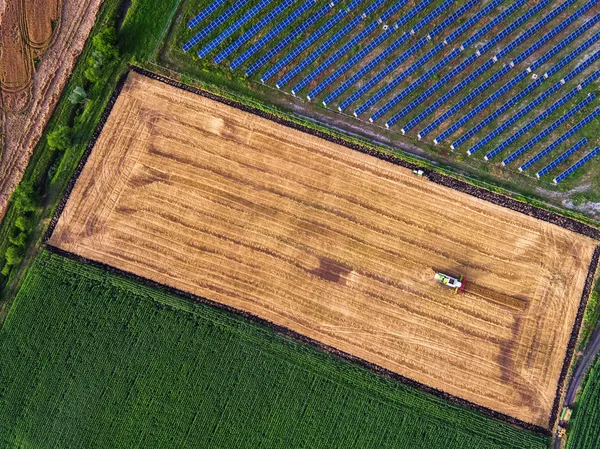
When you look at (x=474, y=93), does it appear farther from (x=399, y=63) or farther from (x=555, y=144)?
(x=555, y=144)

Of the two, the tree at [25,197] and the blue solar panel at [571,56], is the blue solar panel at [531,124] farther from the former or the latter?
the tree at [25,197]

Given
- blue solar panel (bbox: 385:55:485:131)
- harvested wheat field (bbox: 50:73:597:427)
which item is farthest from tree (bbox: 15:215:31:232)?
blue solar panel (bbox: 385:55:485:131)

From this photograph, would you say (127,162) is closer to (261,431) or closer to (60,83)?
(60,83)

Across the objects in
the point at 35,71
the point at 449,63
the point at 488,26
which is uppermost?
the point at 488,26

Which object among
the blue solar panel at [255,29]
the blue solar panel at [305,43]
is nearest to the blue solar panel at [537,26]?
the blue solar panel at [305,43]

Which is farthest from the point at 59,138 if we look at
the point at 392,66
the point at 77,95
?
the point at 392,66
